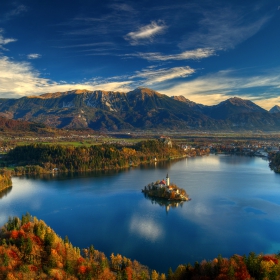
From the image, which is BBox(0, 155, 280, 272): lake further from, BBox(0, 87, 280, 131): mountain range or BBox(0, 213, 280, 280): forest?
BBox(0, 87, 280, 131): mountain range

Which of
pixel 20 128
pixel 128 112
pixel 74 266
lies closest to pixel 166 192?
pixel 74 266

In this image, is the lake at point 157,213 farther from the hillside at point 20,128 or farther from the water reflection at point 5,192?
the hillside at point 20,128

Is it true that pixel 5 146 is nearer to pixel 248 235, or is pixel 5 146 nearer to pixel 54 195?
pixel 54 195

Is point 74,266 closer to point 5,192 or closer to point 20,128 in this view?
point 5,192

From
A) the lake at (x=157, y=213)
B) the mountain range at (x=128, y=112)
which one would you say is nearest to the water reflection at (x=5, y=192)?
the lake at (x=157, y=213)

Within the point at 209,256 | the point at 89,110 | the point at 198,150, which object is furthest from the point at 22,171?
→ the point at 89,110

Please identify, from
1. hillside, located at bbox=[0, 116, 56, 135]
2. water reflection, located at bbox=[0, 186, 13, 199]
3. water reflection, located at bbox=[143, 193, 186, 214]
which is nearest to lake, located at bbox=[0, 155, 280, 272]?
water reflection, located at bbox=[143, 193, 186, 214]

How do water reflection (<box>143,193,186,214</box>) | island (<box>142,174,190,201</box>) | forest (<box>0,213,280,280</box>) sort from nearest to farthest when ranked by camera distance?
1. forest (<box>0,213,280,280</box>)
2. water reflection (<box>143,193,186,214</box>)
3. island (<box>142,174,190,201</box>)
